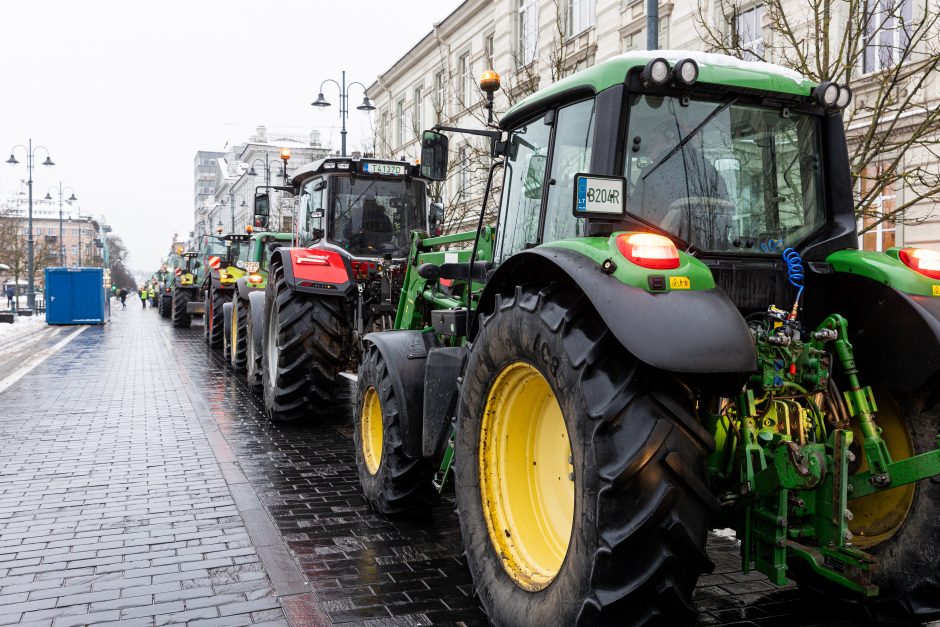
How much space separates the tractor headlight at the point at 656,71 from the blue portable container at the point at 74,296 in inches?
1052

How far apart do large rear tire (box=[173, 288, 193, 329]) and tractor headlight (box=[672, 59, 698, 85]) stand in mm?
23591

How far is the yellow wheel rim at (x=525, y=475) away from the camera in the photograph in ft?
12.0

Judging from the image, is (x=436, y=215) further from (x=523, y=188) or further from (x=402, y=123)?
(x=402, y=123)

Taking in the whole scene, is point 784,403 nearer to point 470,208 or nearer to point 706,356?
point 706,356

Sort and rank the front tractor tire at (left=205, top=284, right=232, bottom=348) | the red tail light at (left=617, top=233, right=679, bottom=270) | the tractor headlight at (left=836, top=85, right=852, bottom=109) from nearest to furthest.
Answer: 1. the red tail light at (left=617, top=233, right=679, bottom=270)
2. the tractor headlight at (left=836, top=85, right=852, bottom=109)
3. the front tractor tire at (left=205, top=284, right=232, bottom=348)

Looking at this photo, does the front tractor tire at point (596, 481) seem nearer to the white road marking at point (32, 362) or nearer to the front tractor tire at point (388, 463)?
the front tractor tire at point (388, 463)

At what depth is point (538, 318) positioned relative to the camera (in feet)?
11.0

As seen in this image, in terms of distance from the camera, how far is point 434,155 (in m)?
5.22

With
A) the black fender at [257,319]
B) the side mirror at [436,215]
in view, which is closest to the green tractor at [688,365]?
the side mirror at [436,215]

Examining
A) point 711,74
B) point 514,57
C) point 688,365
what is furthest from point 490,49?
point 688,365

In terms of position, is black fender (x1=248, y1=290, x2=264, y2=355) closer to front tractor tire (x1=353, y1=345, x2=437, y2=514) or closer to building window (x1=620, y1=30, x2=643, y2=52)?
front tractor tire (x1=353, y1=345, x2=437, y2=514)

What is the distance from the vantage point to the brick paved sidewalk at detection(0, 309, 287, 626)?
414cm

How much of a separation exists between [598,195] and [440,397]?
1.87 m

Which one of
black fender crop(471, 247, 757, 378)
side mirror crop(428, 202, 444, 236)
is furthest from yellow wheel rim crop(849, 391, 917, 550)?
side mirror crop(428, 202, 444, 236)
